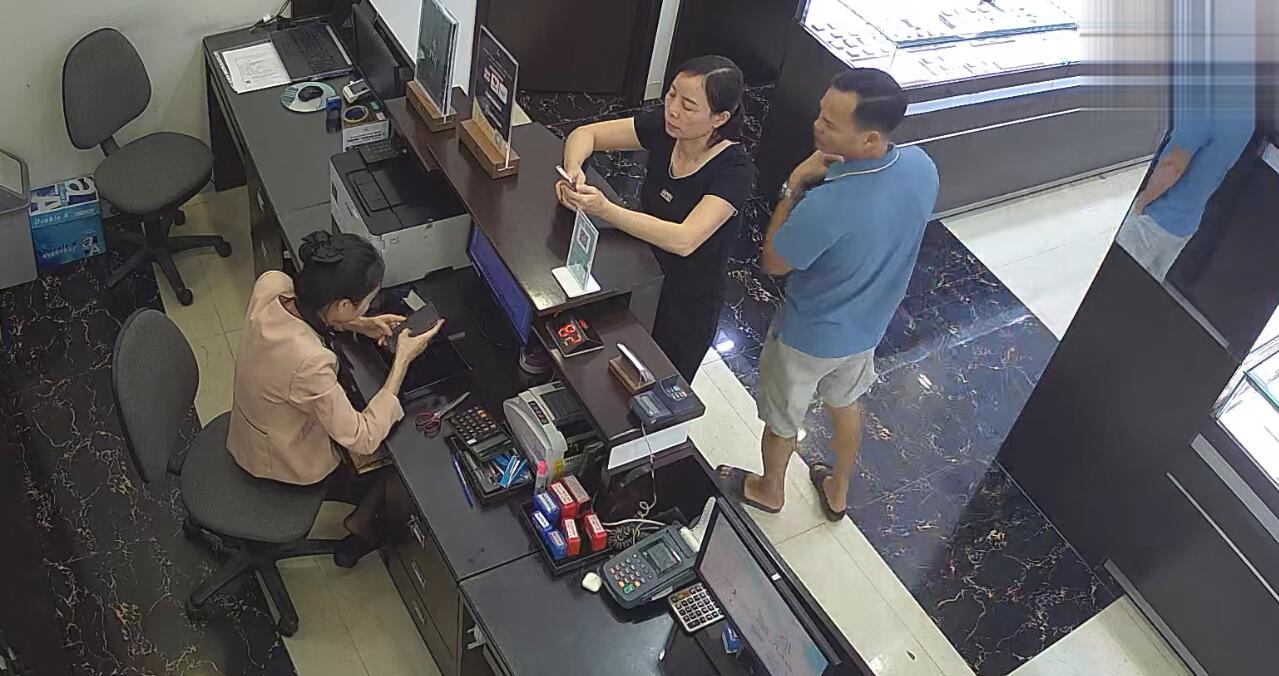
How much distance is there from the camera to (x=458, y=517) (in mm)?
2545

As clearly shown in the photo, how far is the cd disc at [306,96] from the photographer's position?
148 inches

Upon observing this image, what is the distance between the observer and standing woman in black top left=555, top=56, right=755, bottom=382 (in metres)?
2.63

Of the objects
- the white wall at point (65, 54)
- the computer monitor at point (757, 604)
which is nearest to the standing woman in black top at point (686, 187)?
the computer monitor at point (757, 604)

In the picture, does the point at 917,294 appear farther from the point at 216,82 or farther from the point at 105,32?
the point at 105,32

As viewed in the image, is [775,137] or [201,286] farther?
[775,137]

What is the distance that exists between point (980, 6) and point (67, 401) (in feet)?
12.4

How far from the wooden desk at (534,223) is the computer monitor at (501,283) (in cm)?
5

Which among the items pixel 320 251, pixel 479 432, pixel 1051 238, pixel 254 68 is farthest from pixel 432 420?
pixel 1051 238

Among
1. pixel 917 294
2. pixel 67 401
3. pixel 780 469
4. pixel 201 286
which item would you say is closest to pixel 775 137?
pixel 917 294

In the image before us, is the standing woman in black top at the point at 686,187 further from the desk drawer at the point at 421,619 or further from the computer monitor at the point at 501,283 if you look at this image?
the desk drawer at the point at 421,619

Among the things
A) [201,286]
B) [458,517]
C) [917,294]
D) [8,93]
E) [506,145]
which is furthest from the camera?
[917,294]

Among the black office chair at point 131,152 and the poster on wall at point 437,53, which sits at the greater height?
the black office chair at point 131,152

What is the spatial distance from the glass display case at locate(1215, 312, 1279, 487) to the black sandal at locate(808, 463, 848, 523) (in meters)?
1.18

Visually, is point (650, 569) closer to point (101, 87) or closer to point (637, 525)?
point (637, 525)
